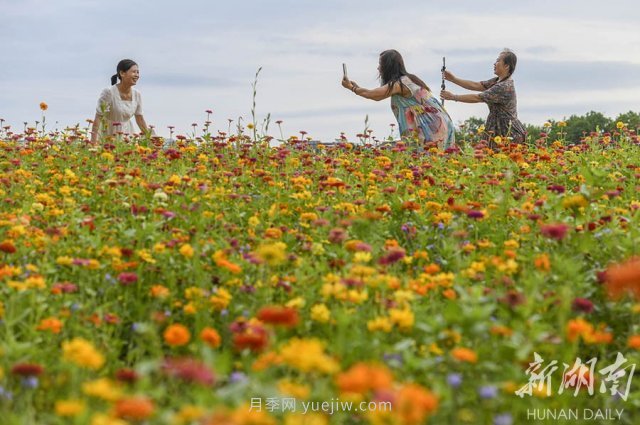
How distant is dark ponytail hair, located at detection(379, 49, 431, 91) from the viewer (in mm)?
9406

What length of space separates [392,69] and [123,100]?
11.7 ft

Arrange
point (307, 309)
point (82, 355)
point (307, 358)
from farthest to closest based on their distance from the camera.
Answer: point (307, 309)
point (82, 355)
point (307, 358)

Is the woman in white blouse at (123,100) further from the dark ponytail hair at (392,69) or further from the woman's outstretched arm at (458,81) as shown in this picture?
the woman's outstretched arm at (458,81)

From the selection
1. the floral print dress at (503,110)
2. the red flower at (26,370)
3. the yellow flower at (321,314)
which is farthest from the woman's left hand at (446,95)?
the red flower at (26,370)

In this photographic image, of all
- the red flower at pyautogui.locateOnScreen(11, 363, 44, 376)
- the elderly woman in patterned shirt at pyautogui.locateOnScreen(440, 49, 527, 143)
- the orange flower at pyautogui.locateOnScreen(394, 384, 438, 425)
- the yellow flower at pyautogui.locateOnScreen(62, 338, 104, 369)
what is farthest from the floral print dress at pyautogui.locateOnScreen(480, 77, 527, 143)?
the orange flower at pyautogui.locateOnScreen(394, 384, 438, 425)

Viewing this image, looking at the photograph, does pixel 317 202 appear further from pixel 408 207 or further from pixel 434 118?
pixel 434 118

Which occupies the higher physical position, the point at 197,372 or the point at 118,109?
the point at 118,109

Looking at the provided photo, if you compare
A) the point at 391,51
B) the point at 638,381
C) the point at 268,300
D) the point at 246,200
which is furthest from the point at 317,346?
the point at 391,51

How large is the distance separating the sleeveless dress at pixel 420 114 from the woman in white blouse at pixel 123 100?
3.34m

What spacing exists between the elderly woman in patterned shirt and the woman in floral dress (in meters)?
1.08

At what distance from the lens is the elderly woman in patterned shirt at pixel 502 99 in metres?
10.5

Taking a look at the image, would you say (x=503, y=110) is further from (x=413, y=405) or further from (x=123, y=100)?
(x=413, y=405)

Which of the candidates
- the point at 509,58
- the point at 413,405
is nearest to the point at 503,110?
the point at 509,58

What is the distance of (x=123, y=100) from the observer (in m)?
9.67
